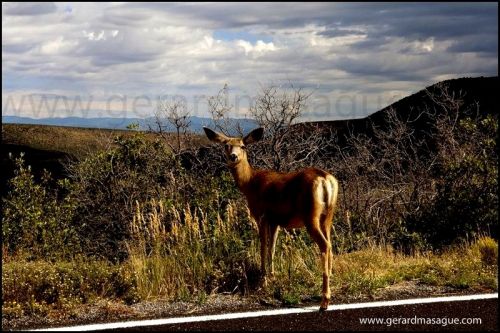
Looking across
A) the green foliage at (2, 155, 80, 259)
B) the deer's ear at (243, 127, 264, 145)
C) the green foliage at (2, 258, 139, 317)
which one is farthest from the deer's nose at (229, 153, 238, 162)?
the green foliage at (2, 155, 80, 259)

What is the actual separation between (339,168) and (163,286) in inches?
600

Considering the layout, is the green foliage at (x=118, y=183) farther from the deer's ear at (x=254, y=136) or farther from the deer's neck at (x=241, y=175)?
the deer's ear at (x=254, y=136)

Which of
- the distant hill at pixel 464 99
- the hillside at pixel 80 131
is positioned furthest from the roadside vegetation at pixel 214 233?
the distant hill at pixel 464 99

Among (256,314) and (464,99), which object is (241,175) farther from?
(464,99)

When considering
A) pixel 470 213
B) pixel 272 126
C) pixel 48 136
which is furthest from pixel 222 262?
pixel 48 136

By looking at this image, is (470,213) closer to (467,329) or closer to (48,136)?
(467,329)

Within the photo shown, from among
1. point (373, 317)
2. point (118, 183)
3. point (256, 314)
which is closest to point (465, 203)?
point (373, 317)

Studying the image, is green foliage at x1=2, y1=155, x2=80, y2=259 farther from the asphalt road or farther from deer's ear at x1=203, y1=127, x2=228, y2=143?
the asphalt road

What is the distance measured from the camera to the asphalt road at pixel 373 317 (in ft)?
19.8

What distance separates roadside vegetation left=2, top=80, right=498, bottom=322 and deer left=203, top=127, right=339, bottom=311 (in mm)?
441

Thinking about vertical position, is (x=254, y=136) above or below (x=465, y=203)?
above

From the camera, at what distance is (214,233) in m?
8.95

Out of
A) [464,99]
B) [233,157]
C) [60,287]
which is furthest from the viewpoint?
[464,99]

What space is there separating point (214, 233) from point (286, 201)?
64.2 inches
